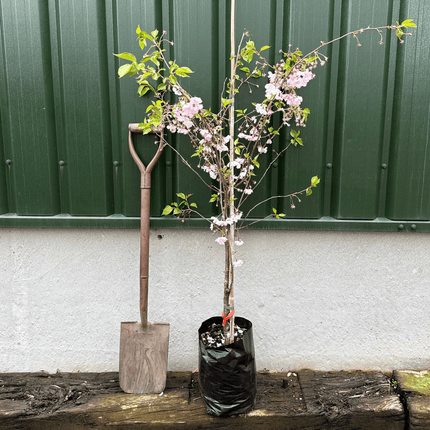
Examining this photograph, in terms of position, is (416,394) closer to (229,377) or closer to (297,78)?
(229,377)

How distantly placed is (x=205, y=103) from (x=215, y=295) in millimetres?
1344

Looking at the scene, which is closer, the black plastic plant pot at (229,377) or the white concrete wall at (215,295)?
the black plastic plant pot at (229,377)

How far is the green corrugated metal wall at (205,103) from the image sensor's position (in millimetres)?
2408

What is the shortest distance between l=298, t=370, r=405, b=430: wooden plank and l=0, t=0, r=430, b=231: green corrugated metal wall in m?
1.09

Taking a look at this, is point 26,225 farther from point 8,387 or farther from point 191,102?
point 191,102

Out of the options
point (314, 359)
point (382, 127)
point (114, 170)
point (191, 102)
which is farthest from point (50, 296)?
point (382, 127)

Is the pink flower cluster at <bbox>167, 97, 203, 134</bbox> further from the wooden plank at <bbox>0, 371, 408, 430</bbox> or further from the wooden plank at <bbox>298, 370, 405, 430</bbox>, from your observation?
the wooden plank at <bbox>298, 370, 405, 430</bbox>

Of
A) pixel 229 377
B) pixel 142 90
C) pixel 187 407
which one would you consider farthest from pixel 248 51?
pixel 187 407

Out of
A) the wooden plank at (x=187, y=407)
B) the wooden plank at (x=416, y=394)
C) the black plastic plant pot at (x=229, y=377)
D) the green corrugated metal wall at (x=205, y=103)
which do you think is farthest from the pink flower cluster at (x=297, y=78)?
the wooden plank at (x=416, y=394)

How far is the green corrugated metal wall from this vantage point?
7.90ft

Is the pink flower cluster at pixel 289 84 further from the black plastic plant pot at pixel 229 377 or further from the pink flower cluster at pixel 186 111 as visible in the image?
the black plastic plant pot at pixel 229 377

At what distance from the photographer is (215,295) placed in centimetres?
268

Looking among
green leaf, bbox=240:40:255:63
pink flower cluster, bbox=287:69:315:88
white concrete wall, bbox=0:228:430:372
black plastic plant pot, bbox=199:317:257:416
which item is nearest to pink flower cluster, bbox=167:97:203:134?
green leaf, bbox=240:40:255:63

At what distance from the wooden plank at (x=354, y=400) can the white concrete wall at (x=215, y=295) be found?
13 cm
